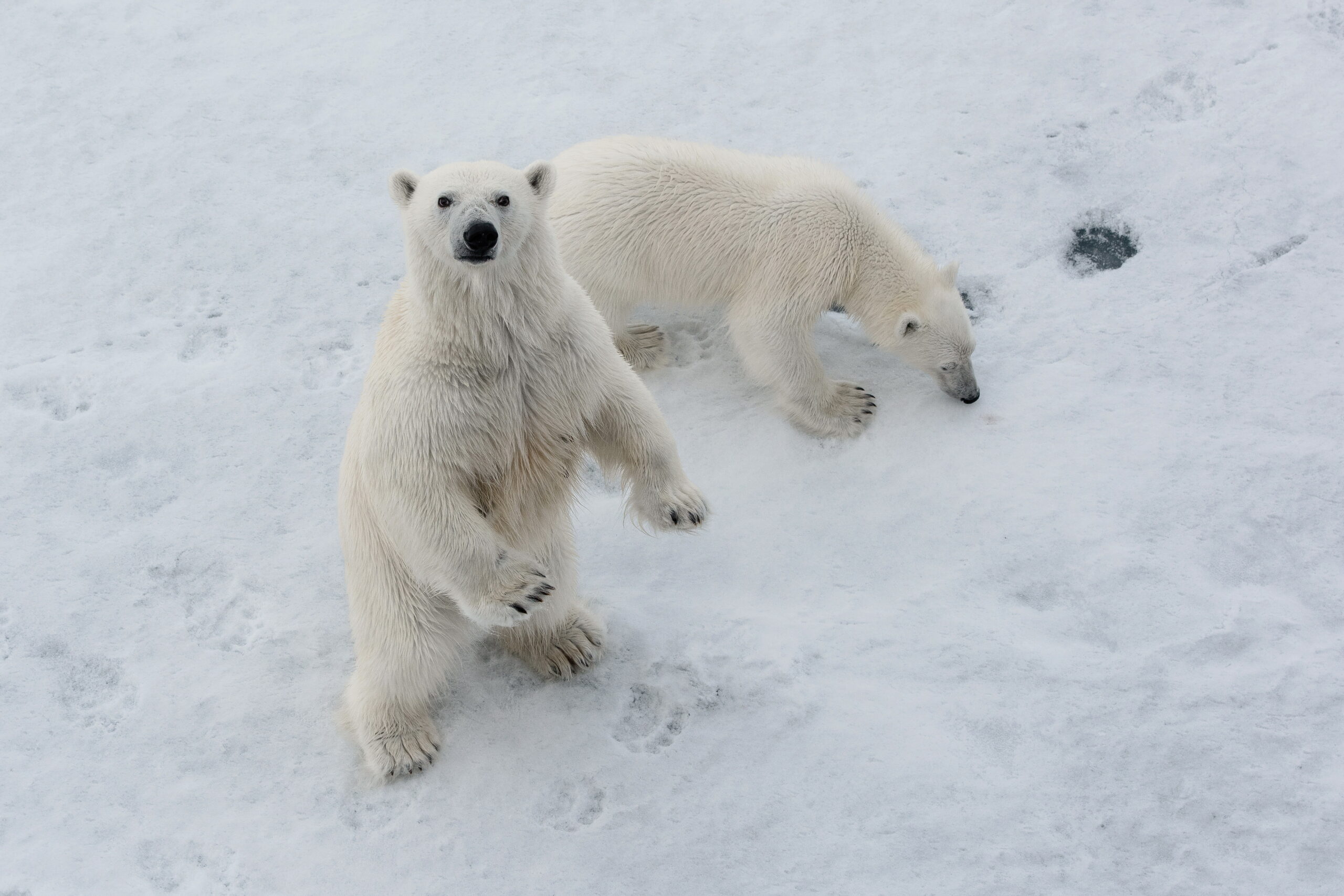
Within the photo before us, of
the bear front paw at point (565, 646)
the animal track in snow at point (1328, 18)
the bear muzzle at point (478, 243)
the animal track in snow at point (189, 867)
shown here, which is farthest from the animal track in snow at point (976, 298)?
the animal track in snow at point (189, 867)

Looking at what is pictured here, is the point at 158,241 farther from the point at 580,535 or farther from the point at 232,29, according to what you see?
the point at 580,535

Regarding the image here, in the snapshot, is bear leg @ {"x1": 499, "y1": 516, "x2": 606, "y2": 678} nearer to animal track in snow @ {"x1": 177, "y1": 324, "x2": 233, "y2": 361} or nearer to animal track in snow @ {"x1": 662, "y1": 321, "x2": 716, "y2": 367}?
animal track in snow @ {"x1": 662, "y1": 321, "x2": 716, "y2": 367}

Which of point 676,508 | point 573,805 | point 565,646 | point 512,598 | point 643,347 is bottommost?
point 573,805

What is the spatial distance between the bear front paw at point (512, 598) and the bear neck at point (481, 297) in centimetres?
76

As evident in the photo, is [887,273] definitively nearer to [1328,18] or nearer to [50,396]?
[1328,18]

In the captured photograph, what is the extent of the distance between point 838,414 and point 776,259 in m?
0.78

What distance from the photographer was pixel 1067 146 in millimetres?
6086

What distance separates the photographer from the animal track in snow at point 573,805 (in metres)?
4.05

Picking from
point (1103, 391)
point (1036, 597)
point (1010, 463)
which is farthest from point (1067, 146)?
point (1036, 597)

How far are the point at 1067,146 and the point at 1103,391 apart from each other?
1658 mm

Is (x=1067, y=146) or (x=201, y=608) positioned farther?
(x=1067, y=146)

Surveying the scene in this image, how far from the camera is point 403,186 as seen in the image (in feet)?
11.3

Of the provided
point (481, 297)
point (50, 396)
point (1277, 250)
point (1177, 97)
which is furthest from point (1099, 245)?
point (50, 396)

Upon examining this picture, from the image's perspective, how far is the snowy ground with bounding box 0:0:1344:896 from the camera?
12.9ft
